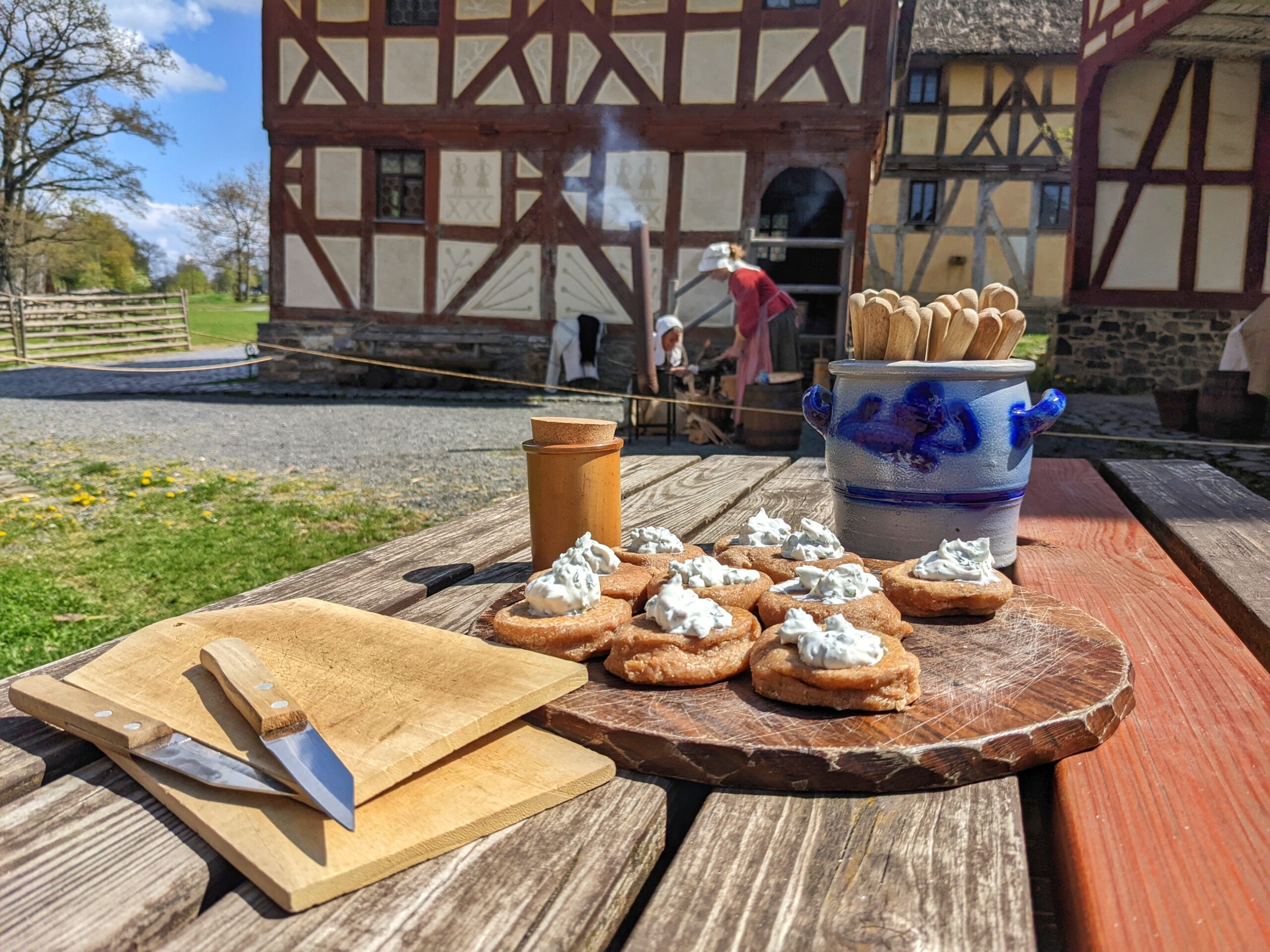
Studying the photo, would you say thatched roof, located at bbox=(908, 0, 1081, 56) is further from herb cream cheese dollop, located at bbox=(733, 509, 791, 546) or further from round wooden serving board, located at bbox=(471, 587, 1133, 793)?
round wooden serving board, located at bbox=(471, 587, 1133, 793)

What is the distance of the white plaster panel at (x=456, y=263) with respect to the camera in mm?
12156

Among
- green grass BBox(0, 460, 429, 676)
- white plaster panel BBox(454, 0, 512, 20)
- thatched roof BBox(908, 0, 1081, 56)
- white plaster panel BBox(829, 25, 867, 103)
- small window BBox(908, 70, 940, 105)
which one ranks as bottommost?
green grass BBox(0, 460, 429, 676)

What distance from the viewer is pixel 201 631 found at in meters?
1.02

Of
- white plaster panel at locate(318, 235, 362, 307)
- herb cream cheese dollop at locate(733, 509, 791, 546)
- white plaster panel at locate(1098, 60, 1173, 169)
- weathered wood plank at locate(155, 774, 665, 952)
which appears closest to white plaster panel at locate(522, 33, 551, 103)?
white plaster panel at locate(318, 235, 362, 307)

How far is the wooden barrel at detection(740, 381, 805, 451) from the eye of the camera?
7.31 meters

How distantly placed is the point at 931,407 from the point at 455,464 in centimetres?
585

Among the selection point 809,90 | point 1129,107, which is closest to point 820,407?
point 809,90

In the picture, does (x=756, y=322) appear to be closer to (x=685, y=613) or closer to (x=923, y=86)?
(x=685, y=613)

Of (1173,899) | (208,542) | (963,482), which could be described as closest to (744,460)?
(963,482)

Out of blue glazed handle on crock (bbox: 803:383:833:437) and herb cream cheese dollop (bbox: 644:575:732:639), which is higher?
blue glazed handle on crock (bbox: 803:383:833:437)

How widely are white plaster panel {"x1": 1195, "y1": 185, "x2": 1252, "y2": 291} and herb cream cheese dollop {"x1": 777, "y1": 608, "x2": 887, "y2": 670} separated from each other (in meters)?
12.8

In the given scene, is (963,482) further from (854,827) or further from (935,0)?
(935,0)

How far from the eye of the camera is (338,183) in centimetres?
1227

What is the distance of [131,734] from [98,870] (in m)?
0.14
